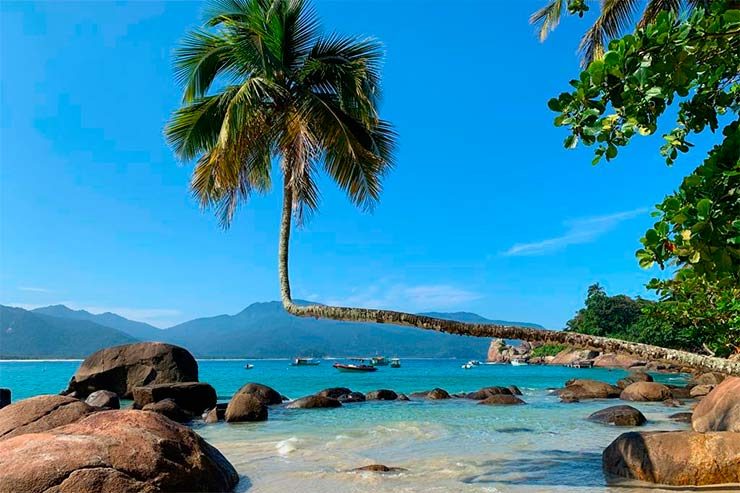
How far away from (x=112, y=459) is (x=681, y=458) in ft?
24.9

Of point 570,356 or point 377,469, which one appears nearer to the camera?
point 377,469

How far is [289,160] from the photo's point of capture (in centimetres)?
992

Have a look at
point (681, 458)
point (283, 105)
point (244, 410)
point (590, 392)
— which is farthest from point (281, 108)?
point (590, 392)

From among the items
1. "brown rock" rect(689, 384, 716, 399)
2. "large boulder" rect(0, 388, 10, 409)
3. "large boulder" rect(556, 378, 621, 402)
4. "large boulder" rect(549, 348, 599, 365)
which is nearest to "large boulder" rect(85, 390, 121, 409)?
"large boulder" rect(0, 388, 10, 409)

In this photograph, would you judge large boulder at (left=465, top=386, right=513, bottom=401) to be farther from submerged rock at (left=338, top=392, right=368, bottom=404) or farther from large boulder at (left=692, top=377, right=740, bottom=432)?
large boulder at (left=692, top=377, right=740, bottom=432)

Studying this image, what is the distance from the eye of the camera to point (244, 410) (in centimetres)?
1739

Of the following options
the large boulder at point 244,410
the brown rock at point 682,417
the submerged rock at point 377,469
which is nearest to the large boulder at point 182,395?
the large boulder at point 244,410

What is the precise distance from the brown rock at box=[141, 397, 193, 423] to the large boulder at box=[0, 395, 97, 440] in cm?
672

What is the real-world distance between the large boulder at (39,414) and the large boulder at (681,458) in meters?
9.86

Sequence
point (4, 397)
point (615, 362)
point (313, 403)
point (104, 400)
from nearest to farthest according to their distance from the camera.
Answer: point (4, 397) < point (104, 400) < point (313, 403) < point (615, 362)

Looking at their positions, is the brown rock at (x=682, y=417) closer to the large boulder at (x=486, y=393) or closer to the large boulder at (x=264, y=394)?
the large boulder at (x=486, y=393)

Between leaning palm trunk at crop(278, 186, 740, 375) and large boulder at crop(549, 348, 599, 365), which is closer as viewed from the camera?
leaning palm trunk at crop(278, 186, 740, 375)

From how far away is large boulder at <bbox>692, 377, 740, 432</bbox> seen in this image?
36.6 ft

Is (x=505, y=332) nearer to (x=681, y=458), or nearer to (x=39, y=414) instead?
(x=681, y=458)
